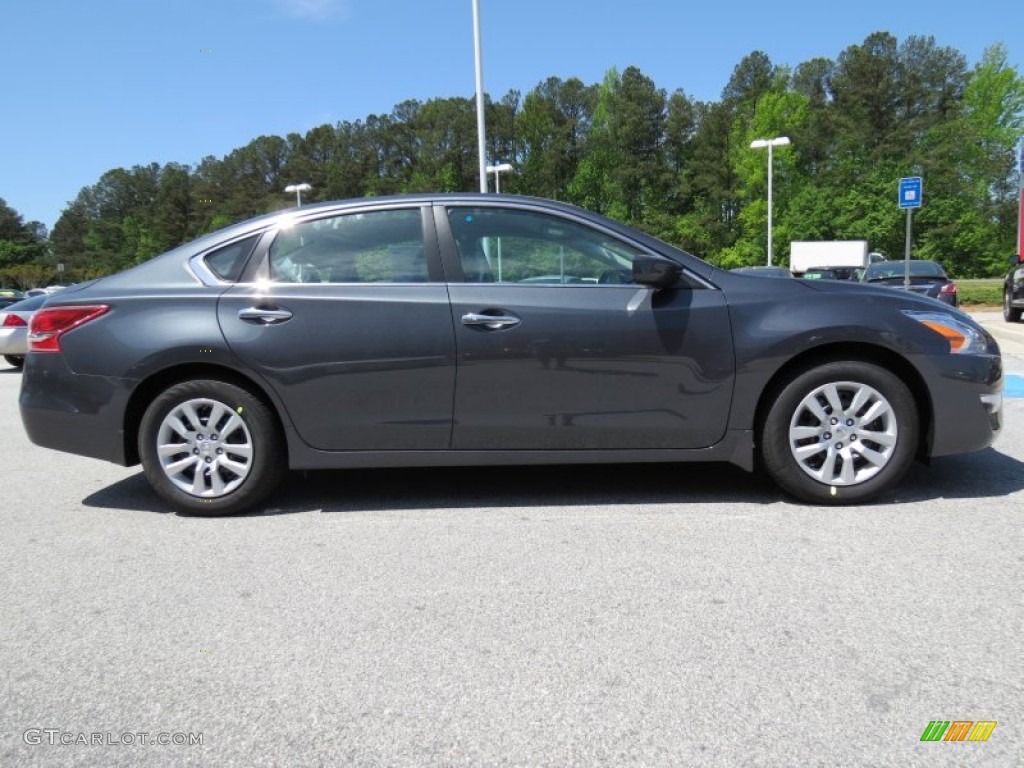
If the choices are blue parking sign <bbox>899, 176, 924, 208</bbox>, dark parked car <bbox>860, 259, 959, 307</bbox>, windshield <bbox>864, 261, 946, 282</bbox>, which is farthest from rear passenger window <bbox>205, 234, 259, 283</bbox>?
windshield <bbox>864, 261, 946, 282</bbox>

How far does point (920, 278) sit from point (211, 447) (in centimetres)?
1592

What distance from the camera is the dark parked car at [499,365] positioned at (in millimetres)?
3957

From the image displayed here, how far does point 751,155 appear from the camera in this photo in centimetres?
5975

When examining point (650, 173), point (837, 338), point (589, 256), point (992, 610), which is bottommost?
point (992, 610)

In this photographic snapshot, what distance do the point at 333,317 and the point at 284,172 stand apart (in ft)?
308

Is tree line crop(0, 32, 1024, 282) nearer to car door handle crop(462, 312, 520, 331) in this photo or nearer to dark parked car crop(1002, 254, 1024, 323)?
dark parked car crop(1002, 254, 1024, 323)

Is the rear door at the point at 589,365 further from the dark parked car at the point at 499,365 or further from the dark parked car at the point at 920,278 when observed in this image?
the dark parked car at the point at 920,278

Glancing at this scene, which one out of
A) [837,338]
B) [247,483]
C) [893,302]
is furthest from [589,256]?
[247,483]

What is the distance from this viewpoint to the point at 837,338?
396 cm

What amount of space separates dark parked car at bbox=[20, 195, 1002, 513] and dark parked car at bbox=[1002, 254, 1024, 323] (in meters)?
14.4

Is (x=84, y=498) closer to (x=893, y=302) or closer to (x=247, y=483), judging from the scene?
(x=247, y=483)

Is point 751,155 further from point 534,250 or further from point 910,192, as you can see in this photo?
point 534,250

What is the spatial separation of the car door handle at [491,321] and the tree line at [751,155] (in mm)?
56602

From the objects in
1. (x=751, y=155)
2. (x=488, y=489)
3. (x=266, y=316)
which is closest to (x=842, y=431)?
(x=488, y=489)
